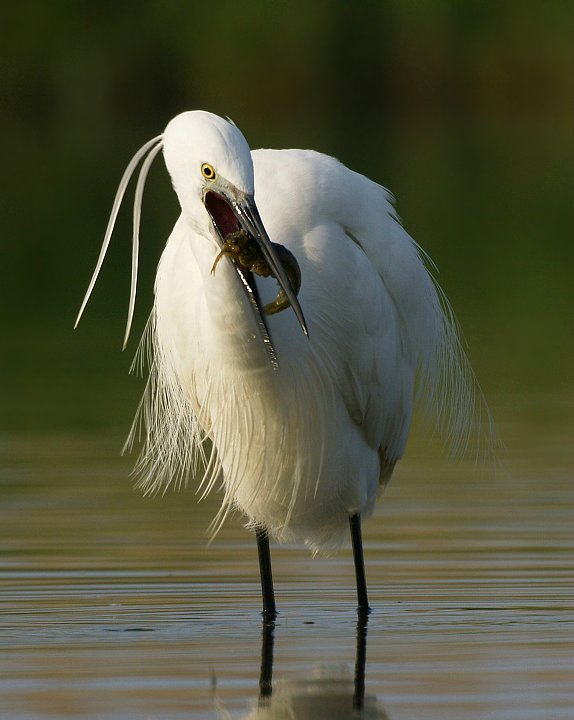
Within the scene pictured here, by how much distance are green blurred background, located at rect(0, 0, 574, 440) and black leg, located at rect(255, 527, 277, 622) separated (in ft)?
12.4

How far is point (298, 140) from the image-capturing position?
108ft

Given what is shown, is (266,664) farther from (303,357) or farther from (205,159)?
(205,159)

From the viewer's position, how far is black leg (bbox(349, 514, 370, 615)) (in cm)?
651

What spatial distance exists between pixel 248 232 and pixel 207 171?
22 centimetres

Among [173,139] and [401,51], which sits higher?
[173,139]

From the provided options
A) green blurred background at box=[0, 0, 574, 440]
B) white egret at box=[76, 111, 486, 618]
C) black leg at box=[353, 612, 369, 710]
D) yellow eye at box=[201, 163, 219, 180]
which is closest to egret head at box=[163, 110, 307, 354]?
yellow eye at box=[201, 163, 219, 180]

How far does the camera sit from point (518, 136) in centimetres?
4253

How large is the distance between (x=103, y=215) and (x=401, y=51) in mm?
25304

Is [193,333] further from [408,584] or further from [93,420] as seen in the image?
[93,420]

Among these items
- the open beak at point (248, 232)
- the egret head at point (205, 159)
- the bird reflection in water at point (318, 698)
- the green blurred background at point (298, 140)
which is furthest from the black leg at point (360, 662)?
the green blurred background at point (298, 140)

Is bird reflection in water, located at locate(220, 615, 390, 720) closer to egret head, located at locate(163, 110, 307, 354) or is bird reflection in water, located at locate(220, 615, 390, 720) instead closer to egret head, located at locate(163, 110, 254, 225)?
egret head, located at locate(163, 110, 307, 354)

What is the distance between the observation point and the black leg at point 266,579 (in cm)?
645

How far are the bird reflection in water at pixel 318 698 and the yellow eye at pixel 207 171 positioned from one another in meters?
1.45

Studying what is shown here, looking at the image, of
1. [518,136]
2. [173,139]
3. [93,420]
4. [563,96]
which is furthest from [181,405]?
[563,96]
